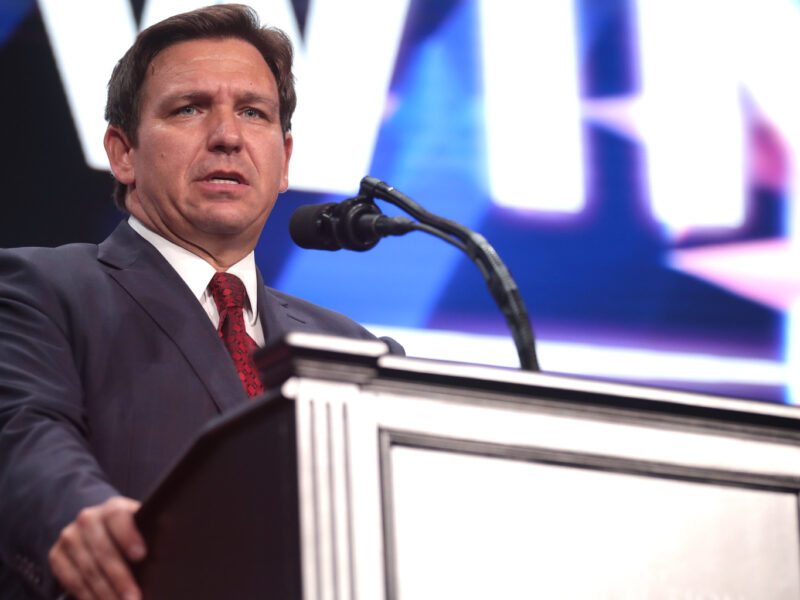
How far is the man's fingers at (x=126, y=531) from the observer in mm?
1069

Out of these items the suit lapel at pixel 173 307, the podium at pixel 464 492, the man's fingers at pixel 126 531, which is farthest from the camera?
the suit lapel at pixel 173 307

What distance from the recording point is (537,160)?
3.07 metres

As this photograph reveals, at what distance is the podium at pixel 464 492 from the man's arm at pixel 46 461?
7 centimetres

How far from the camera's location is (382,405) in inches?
39.2

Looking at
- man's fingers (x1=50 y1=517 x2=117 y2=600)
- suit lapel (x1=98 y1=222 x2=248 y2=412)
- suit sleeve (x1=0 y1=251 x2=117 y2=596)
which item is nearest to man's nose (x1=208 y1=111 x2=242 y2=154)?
suit lapel (x1=98 y1=222 x2=248 y2=412)

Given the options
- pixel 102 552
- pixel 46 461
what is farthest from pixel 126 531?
pixel 46 461

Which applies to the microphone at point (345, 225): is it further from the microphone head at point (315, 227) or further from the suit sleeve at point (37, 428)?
the suit sleeve at point (37, 428)

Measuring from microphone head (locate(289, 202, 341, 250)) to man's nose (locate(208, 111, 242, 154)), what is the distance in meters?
0.46

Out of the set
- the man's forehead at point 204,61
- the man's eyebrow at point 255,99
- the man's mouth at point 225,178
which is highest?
the man's forehead at point 204,61

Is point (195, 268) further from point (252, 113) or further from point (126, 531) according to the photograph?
point (126, 531)

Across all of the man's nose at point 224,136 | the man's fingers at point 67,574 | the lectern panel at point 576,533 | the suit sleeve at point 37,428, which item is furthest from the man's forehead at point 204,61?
the lectern panel at point 576,533

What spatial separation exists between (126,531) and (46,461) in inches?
12.3

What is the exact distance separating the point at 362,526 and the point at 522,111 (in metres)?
2.30

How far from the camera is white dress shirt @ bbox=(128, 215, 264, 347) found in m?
2.02
